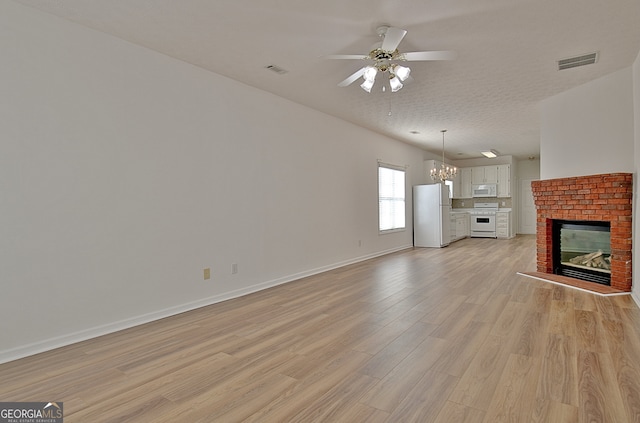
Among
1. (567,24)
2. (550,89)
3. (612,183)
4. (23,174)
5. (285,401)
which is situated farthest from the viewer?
(550,89)

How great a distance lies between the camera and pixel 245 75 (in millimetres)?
4000

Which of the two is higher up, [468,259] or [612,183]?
[612,183]

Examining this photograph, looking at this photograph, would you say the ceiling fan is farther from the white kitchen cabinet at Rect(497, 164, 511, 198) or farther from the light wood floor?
the white kitchen cabinet at Rect(497, 164, 511, 198)

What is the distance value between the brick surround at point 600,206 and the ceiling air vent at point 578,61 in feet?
4.41

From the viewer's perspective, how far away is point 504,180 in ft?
34.2

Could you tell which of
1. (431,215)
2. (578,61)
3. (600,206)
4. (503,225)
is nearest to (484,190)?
(503,225)

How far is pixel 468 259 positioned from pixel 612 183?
2.99m

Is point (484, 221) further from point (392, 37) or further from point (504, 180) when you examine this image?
point (392, 37)

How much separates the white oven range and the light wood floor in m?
6.88

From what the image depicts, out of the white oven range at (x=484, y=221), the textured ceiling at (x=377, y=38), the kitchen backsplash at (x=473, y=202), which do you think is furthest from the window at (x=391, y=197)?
the kitchen backsplash at (x=473, y=202)

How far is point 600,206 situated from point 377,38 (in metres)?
3.53

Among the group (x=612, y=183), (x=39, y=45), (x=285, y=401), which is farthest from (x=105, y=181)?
(x=612, y=183)

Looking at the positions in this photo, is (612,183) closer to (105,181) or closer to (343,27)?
(343,27)

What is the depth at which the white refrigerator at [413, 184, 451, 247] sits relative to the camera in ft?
27.4
